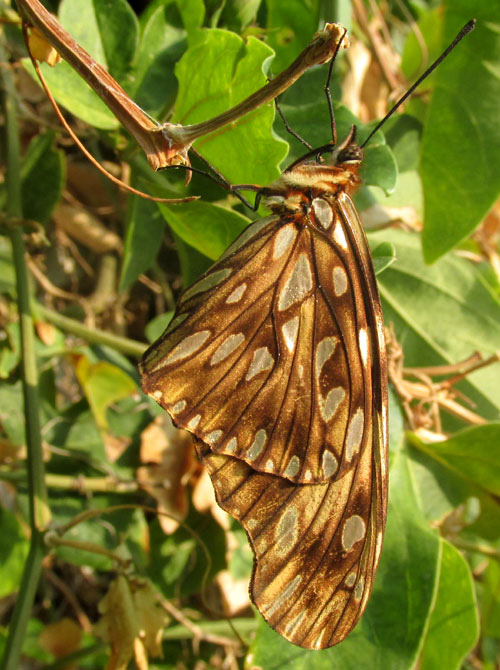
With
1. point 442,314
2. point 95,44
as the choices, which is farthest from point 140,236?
point 442,314

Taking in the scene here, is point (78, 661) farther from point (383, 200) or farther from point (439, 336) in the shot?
point (383, 200)

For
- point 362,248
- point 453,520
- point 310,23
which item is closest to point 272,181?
point 362,248

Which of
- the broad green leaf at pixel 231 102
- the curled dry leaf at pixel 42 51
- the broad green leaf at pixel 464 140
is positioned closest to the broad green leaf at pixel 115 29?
the broad green leaf at pixel 231 102

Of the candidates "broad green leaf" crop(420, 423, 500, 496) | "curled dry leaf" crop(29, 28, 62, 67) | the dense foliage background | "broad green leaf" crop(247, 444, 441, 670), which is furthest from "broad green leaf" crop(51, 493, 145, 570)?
"curled dry leaf" crop(29, 28, 62, 67)

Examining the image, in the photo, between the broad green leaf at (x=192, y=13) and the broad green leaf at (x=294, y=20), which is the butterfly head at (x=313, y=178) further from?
the broad green leaf at (x=294, y=20)

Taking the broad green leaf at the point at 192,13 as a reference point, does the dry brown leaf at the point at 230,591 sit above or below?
below

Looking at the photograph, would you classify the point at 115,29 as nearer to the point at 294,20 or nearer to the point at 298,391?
the point at 294,20
